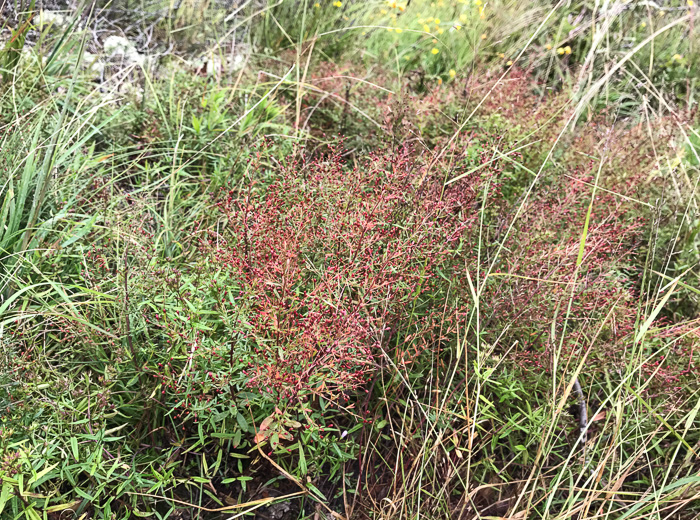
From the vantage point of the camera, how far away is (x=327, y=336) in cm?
143

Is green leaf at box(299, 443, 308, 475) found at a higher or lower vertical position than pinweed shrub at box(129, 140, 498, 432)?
lower

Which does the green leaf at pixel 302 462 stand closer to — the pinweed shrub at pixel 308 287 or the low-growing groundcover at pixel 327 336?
the low-growing groundcover at pixel 327 336

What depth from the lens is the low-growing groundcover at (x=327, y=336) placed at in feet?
4.94

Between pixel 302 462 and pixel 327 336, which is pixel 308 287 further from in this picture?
pixel 302 462

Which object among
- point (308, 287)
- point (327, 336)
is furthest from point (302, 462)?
point (308, 287)

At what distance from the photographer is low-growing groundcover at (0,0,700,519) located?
1.50 m

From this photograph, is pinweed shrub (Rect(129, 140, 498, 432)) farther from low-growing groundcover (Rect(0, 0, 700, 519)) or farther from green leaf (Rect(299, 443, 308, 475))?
green leaf (Rect(299, 443, 308, 475))

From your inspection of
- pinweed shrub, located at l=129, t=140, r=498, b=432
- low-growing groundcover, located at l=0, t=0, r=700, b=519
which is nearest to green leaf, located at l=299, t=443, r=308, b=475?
low-growing groundcover, located at l=0, t=0, r=700, b=519

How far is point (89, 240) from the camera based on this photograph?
201 cm

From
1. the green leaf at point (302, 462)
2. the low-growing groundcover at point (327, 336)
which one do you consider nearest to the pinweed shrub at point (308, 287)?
the low-growing groundcover at point (327, 336)

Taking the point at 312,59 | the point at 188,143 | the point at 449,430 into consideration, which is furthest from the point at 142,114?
the point at 449,430

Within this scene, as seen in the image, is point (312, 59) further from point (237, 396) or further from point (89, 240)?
point (237, 396)

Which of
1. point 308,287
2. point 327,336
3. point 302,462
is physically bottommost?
point 302,462

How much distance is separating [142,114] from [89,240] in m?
0.84
